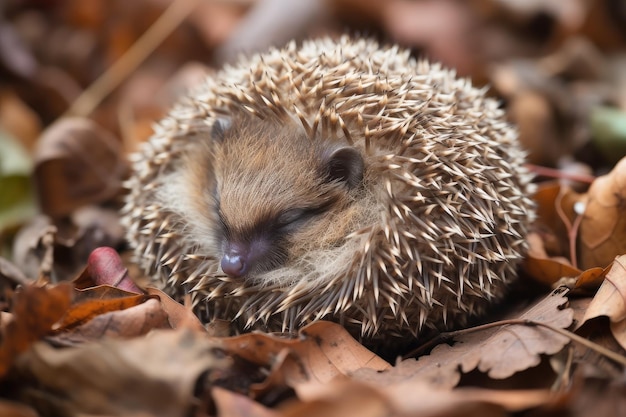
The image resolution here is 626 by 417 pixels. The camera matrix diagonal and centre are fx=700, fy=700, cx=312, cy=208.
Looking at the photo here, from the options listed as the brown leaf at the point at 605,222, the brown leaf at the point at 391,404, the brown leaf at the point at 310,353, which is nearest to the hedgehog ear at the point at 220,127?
the brown leaf at the point at 310,353

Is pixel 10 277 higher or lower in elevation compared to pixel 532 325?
higher

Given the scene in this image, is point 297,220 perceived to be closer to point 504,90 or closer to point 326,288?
point 326,288

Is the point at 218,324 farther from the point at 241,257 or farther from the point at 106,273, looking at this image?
the point at 106,273

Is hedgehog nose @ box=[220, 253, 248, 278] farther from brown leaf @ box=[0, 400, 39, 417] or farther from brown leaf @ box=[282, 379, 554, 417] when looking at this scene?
brown leaf @ box=[0, 400, 39, 417]

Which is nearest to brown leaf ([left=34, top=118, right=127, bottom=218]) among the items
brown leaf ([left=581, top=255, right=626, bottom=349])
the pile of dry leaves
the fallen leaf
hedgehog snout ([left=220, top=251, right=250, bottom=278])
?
the pile of dry leaves

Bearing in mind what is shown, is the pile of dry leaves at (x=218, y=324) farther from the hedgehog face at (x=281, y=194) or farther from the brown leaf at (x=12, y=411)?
the hedgehog face at (x=281, y=194)

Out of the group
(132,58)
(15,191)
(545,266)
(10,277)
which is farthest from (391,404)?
(132,58)
